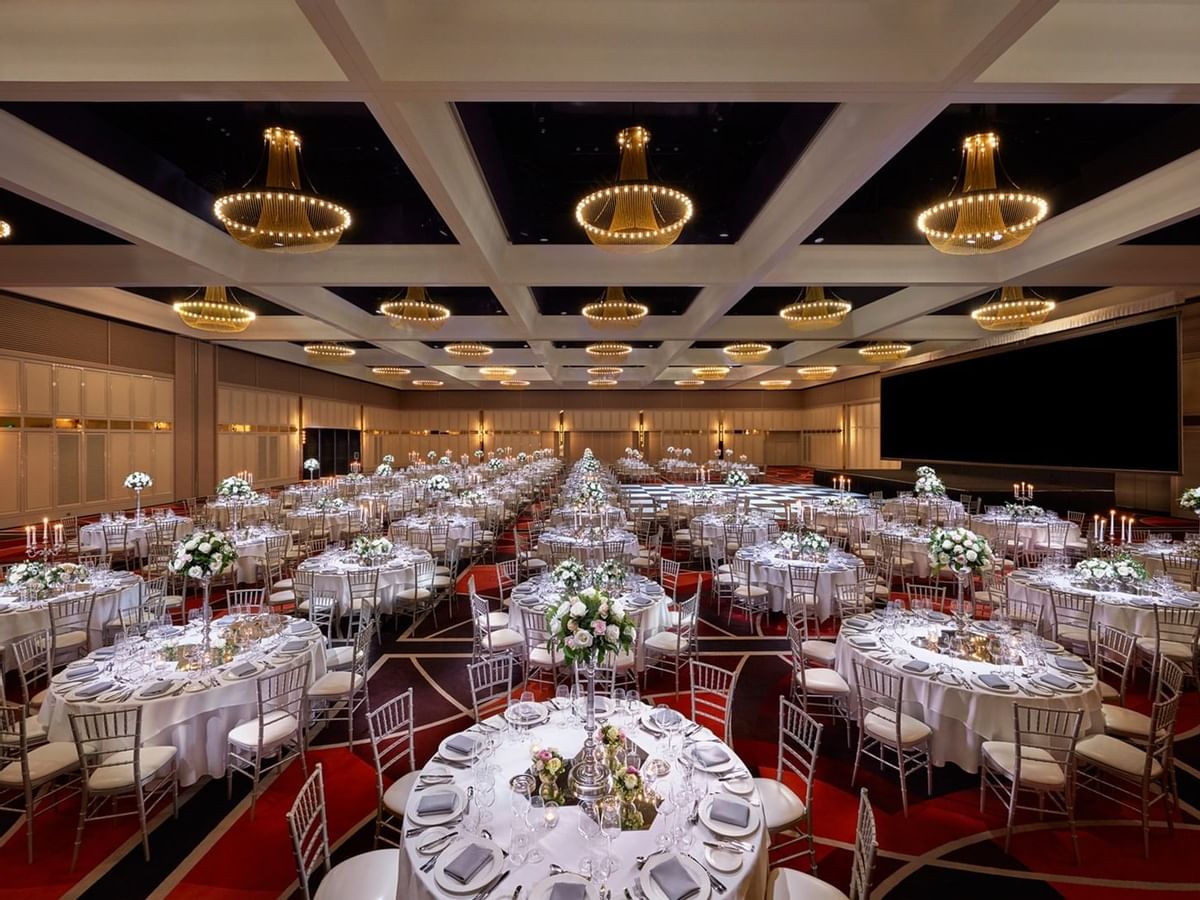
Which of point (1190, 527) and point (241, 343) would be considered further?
point (241, 343)

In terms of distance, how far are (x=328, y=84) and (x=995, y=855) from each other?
7.52 metres

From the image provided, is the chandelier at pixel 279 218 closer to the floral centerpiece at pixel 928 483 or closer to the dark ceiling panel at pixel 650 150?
the dark ceiling panel at pixel 650 150

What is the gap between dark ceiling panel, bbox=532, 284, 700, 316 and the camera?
1504cm

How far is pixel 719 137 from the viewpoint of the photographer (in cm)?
805

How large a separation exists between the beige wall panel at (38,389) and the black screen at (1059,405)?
27528 mm

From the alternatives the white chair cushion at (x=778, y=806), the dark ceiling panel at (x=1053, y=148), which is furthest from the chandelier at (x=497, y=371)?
the white chair cushion at (x=778, y=806)

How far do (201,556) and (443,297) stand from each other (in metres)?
11.6

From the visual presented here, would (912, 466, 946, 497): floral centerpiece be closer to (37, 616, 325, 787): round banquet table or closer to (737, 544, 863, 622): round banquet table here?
(737, 544, 863, 622): round banquet table

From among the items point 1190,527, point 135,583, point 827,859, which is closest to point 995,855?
point 827,859

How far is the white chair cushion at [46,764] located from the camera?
396 centimetres

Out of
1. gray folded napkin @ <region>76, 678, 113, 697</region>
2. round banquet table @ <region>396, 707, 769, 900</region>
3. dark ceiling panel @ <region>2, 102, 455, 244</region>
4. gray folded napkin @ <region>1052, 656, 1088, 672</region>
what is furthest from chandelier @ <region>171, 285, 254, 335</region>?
gray folded napkin @ <region>1052, 656, 1088, 672</region>

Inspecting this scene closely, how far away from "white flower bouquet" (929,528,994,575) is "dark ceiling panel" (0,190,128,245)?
13010mm

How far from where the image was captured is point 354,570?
791 cm

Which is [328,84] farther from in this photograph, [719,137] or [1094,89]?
[1094,89]
